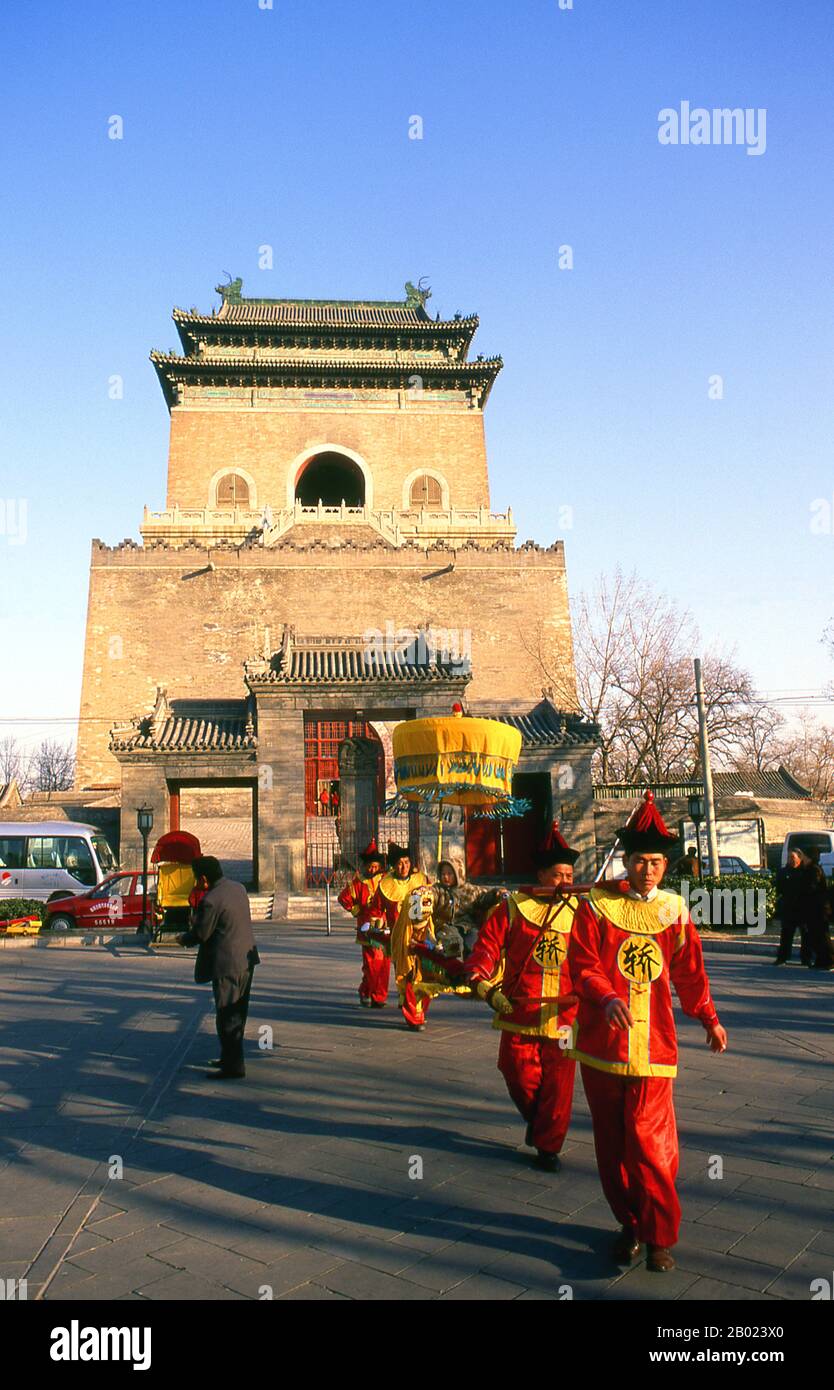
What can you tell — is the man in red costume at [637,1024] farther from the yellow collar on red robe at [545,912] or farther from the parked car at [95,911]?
the parked car at [95,911]

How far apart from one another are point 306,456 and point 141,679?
35.8 feet

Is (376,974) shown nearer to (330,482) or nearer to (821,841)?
(821,841)

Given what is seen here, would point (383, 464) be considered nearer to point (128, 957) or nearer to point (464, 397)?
point (464, 397)

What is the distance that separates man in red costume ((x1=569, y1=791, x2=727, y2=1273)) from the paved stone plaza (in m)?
0.21

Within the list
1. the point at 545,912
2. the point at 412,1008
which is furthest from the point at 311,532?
the point at 545,912

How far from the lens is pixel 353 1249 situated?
11.3ft

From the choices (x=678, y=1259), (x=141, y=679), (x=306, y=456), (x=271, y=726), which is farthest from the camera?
(x=306, y=456)

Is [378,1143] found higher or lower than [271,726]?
lower

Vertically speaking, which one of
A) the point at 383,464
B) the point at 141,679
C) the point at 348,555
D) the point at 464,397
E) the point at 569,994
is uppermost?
the point at 464,397

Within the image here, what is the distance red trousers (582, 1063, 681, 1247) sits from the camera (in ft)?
10.8

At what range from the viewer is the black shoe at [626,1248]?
10.9ft

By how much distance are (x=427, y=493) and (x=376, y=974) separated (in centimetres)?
3280

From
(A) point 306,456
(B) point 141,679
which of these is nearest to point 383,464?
(A) point 306,456
